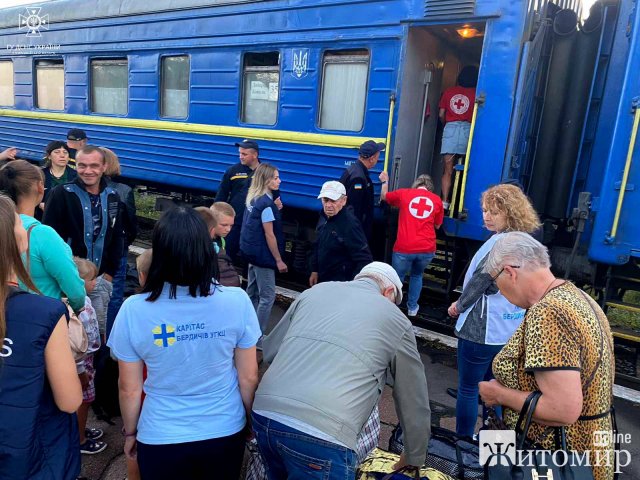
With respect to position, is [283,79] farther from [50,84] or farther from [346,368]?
[50,84]

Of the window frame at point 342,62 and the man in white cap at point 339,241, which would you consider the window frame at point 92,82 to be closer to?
the window frame at point 342,62

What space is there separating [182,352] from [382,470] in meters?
1.00

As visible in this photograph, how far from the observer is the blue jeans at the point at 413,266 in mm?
4762

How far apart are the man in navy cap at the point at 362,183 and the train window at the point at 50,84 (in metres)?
6.53

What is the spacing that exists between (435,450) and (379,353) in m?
0.87

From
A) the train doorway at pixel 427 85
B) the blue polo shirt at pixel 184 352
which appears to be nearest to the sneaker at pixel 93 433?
the blue polo shirt at pixel 184 352

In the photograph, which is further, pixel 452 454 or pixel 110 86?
pixel 110 86

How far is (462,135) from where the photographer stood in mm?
5004

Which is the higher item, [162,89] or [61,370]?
[162,89]

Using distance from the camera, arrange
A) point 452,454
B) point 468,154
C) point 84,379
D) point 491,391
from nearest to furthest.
→ point 491,391 → point 452,454 → point 84,379 → point 468,154

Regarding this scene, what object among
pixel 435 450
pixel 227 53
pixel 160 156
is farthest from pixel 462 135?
pixel 160 156

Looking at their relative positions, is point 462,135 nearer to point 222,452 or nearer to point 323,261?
point 323,261

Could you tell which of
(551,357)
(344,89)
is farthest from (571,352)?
(344,89)

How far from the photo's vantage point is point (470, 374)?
2797 millimetres
